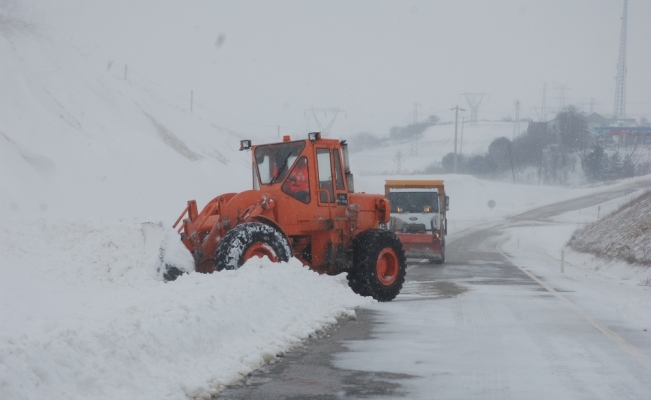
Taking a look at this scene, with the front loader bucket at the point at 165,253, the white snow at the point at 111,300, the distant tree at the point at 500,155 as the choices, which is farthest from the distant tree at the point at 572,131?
the front loader bucket at the point at 165,253

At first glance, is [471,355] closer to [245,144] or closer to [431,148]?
[245,144]

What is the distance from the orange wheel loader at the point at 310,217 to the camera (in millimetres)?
12938

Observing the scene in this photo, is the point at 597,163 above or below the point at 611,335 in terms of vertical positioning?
below

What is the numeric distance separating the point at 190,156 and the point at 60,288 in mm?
34903

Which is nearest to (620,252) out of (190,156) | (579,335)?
(579,335)

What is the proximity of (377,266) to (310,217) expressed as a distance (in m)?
1.48

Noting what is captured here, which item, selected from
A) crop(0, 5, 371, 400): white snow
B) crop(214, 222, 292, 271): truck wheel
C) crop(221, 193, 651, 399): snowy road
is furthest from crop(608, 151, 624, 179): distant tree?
crop(214, 222, 292, 271): truck wheel

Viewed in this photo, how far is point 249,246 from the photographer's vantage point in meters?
12.0

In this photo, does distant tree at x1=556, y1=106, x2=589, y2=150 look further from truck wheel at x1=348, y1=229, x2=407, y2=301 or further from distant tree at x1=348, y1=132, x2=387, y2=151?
truck wheel at x1=348, y1=229, x2=407, y2=301

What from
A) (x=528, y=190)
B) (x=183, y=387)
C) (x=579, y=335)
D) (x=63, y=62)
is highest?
(x=63, y=62)

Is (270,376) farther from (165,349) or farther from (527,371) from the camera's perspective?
(527,371)

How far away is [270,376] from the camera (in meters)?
7.45

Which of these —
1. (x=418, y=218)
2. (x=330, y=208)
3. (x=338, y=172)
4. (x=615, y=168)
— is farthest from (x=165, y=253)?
(x=615, y=168)

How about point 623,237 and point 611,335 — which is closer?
point 611,335
